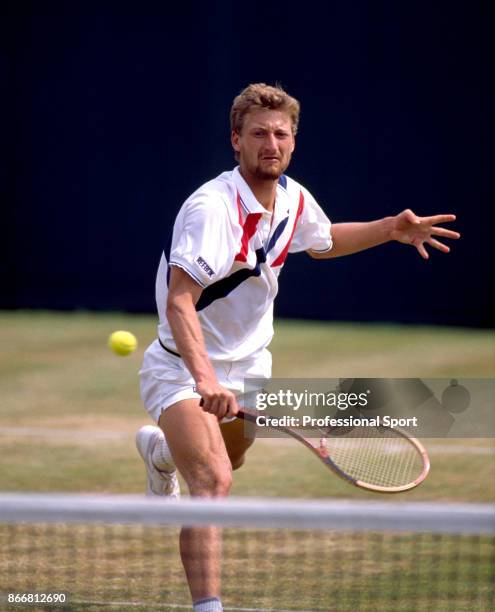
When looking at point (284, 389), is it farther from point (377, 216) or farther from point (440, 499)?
point (377, 216)

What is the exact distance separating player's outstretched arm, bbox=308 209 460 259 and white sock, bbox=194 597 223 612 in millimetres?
1574

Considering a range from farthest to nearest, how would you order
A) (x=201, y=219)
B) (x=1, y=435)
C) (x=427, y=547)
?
(x=1, y=435) → (x=427, y=547) → (x=201, y=219)

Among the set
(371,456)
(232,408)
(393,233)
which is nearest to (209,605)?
(232,408)

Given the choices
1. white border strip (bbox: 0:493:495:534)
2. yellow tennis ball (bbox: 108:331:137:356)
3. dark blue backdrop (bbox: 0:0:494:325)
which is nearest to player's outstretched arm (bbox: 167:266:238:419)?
white border strip (bbox: 0:493:495:534)

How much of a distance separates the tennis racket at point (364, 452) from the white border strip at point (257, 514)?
5.41 feet

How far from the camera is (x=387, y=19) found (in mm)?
10516

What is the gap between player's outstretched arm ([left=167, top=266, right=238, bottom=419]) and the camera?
3.40 m

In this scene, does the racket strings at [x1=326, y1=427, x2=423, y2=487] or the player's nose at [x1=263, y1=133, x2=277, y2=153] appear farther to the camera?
the racket strings at [x1=326, y1=427, x2=423, y2=487]

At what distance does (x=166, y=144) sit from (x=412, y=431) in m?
5.34

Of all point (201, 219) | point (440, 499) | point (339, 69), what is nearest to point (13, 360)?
point (339, 69)

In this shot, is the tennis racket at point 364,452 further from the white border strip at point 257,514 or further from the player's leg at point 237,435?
the white border strip at point 257,514

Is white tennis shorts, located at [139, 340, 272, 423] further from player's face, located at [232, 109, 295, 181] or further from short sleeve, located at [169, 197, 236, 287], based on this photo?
player's face, located at [232, 109, 295, 181]

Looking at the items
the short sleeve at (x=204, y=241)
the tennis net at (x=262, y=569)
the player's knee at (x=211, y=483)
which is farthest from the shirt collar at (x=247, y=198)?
the tennis net at (x=262, y=569)

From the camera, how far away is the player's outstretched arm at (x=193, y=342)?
11.2 feet
